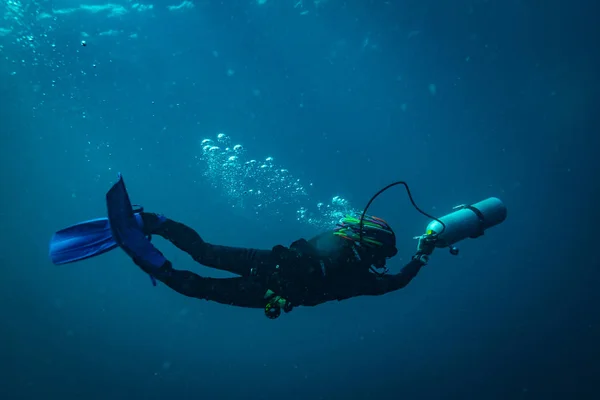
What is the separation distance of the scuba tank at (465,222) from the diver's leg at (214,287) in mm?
2513

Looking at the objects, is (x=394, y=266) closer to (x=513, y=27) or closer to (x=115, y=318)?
(x=513, y=27)

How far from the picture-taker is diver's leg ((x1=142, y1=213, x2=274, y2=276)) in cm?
392

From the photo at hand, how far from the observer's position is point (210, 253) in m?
3.93

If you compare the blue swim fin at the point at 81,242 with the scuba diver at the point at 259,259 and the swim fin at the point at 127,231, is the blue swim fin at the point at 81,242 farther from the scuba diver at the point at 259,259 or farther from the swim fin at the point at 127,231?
the swim fin at the point at 127,231

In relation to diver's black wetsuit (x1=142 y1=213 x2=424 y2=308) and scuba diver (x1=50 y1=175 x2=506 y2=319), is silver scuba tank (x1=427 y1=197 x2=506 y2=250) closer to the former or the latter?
scuba diver (x1=50 y1=175 x2=506 y2=319)

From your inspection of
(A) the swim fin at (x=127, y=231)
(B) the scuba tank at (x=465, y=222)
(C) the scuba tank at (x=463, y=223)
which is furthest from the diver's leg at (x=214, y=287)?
(B) the scuba tank at (x=465, y=222)

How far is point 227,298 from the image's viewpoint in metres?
3.83

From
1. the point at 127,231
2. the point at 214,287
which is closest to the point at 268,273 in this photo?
the point at 214,287

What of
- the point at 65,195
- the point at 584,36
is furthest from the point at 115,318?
the point at 584,36

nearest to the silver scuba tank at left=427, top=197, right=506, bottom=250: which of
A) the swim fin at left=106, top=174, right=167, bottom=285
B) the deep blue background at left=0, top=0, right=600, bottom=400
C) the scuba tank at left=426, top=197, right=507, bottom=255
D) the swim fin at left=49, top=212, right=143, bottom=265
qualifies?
the scuba tank at left=426, top=197, right=507, bottom=255

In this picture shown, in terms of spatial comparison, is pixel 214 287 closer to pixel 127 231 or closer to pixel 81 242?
pixel 127 231

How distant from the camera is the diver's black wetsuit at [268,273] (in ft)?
12.2

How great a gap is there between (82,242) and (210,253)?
1.40m

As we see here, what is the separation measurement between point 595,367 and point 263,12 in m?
28.8
